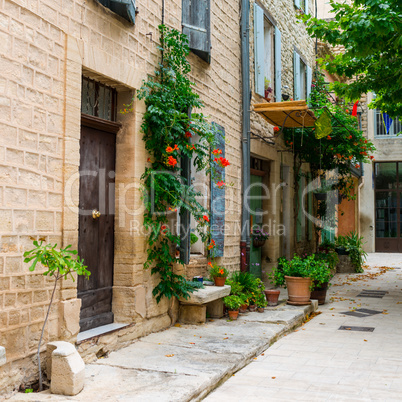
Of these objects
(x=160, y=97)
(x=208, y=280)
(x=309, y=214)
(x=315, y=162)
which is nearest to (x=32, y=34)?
(x=160, y=97)

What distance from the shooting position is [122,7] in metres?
4.67

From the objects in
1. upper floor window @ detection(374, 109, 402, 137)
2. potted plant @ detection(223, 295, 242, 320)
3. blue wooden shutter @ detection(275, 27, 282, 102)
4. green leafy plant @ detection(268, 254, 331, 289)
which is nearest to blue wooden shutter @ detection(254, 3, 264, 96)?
blue wooden shutter @ detection(275, 27, 282, 102)

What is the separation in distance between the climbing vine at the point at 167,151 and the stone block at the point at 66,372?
1.69m

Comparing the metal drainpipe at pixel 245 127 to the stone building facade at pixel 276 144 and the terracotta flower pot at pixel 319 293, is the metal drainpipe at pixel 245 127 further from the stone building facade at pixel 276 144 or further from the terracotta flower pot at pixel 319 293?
the terracotta flower pot at pixel 319 293

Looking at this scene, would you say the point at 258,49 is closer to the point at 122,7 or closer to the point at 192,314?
the point at 122,7

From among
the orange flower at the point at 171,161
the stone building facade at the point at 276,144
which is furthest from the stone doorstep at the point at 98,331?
the stone building facade at the point at 276,144

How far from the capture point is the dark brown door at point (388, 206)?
1956 centimetres

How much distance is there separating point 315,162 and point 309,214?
157 cm

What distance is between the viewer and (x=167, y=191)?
17.2ft

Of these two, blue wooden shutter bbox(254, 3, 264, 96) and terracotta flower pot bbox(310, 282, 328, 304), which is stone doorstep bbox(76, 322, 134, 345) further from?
blue wooden shutter bbox(254, 3, 264, 96)

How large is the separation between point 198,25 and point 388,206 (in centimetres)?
1539

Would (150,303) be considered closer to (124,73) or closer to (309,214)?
(124,73)

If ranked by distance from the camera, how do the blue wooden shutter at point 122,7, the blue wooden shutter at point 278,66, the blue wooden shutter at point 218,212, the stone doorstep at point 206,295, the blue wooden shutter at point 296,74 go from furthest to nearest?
1. the blue wooden shutter at point 296,74
2. the blue wooden shutter at point 278,66
3. the blue wooden shutter at point 218,212
4. the stone doorstep at point 206,295
5. the blue wooden shutter at point 122,7

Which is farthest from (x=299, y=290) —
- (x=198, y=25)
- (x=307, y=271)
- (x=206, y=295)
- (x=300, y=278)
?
(x=198, y=25)
